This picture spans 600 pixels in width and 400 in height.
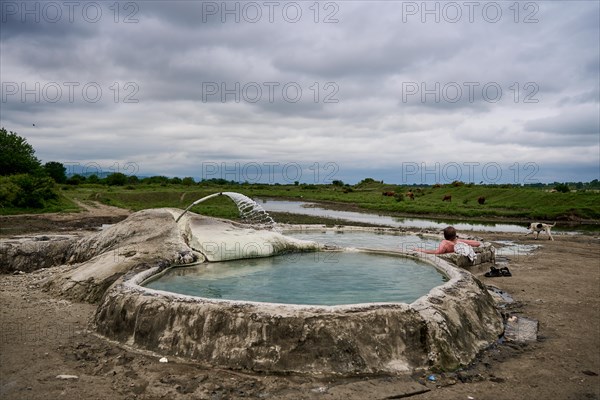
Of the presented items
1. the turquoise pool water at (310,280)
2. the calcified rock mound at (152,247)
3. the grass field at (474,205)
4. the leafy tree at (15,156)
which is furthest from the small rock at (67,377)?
the leafy tree at (15,156)

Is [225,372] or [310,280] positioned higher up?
[310,280]

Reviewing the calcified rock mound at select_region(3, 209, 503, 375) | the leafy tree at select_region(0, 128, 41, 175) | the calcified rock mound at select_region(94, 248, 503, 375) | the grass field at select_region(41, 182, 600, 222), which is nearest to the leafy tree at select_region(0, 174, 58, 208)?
the grass field at select_region(41, 182, 600, 222)

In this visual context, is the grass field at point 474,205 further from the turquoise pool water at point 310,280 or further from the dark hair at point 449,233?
the turquoise pool water at point 310,280

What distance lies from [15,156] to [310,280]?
40.8 m

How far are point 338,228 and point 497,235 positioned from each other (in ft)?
36.2

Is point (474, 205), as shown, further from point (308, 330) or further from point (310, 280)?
point (308, 330)

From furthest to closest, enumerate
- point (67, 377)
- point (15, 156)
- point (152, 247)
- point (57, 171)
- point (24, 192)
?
point (57, 171)
point (15, 156)
point (24, 192)
point (152, 247)
point (67, 377)

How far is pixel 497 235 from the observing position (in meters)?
22.9

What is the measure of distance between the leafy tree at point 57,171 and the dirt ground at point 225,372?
65032mm

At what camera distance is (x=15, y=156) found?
40.1m

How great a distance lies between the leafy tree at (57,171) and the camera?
217 ft

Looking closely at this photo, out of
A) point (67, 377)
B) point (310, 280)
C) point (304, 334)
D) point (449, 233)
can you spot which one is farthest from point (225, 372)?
point (449, 233)

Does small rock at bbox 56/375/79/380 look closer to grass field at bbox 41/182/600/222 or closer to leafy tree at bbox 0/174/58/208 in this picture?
grass field at bbox 41/182/600/222

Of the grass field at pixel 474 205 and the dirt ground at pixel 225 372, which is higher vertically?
the grass field at pixel 474 205
